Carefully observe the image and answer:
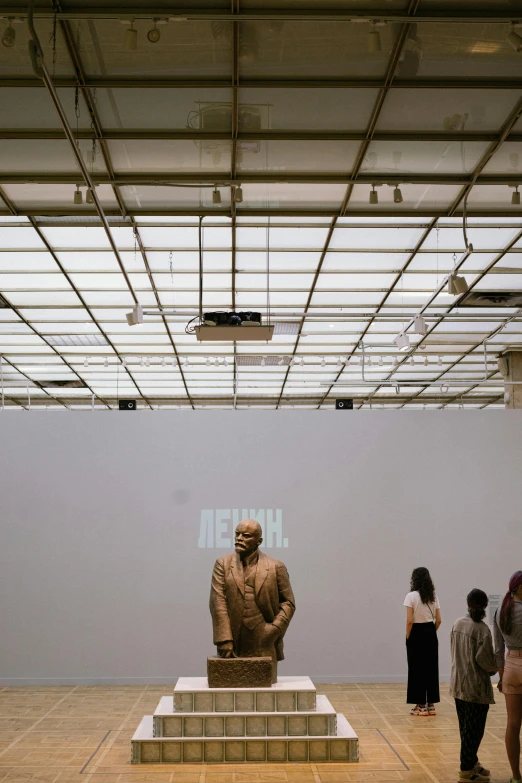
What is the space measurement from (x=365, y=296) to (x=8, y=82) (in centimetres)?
599

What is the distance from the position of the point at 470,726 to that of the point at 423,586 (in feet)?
7.44

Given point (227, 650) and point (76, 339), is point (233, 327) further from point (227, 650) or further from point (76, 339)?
point (76, 339)

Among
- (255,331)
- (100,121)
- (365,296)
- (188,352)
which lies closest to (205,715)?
(255,331)

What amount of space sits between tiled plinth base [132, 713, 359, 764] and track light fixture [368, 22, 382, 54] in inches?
199

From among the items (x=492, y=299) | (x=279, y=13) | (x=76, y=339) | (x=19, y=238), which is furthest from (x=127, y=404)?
(x=279, y=13)

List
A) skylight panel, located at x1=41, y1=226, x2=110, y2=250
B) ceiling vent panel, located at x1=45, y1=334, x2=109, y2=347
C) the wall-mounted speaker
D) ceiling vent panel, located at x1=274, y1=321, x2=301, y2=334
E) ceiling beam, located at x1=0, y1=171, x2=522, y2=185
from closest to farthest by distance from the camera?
1. ceiling beam, located at x1=0, y1=171, x2=522, y2=185
2. skylight panel, located at x1=41, y1=226, x2=110, y2=250
3. ceiling vent panel, located at x1=274, y1=321, x2=301, y2=334
4. ceiling vent panel, located at x1=45, y1=334, x2=109, y2=347
5. the wall-mounted speaker

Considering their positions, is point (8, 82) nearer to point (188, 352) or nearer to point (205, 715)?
point (205, 715)

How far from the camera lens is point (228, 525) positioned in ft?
32.9

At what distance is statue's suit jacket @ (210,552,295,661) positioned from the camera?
654 cm

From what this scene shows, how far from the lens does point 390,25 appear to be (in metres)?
5.57

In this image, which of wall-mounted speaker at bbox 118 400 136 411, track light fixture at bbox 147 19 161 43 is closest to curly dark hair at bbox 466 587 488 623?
track light fixture at bbox 147 19 161 43

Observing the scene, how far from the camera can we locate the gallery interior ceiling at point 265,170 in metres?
5.69

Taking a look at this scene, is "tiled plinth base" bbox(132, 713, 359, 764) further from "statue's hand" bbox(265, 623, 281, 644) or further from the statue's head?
the statue's head

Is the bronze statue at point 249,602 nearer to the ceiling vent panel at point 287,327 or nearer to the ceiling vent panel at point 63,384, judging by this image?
the ceiling vent panel at point 287,327
